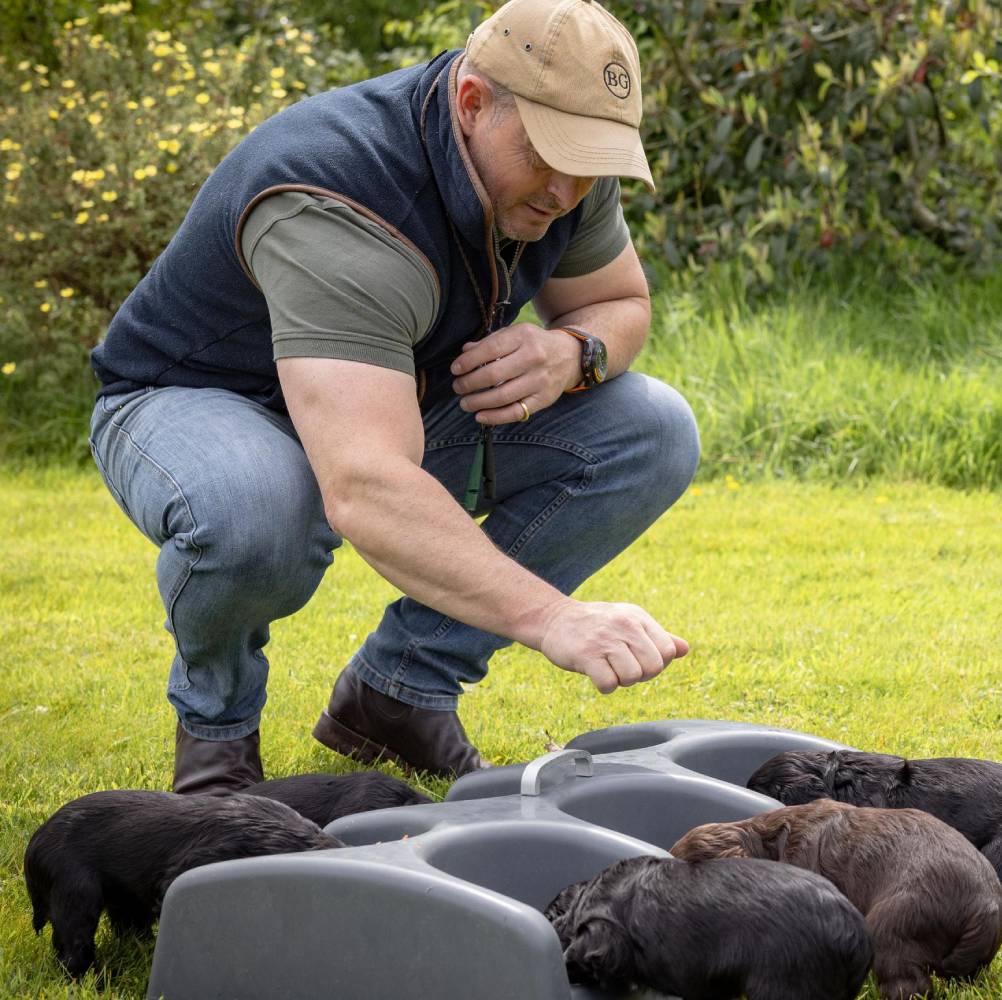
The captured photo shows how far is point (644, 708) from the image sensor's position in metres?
3.82

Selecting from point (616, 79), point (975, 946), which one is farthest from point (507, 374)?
point (975, 946)

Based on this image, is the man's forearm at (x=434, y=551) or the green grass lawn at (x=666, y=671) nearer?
the man's forearm at (x=434, y=551)

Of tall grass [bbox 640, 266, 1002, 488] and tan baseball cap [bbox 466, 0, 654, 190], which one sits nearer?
tan baseball cap [bbox 466, 0, 654, 190]

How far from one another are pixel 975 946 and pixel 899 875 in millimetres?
152

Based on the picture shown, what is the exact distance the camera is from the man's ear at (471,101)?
2.68m

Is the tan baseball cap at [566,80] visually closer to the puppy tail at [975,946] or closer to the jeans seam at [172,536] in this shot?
the jeans seam at [172,536]

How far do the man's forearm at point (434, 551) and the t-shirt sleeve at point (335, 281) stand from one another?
262 mm

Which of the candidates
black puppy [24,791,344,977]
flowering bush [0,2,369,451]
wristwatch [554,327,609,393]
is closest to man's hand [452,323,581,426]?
wristwatch [554,327,609,393]

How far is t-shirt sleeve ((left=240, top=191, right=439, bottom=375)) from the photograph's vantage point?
8.46ft

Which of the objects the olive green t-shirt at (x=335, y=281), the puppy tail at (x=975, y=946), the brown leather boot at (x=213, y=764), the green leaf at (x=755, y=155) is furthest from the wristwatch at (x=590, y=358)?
the green leaf at (x=755, y=155)

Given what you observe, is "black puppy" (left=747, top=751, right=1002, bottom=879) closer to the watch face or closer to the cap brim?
the watch face

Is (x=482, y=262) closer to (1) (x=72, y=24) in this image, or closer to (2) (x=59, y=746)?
(2) (x=59, y=746)

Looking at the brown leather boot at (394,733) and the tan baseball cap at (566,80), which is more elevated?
the tan baseball cap at (566,80)

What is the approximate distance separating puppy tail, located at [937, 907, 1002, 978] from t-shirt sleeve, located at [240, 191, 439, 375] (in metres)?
1.32
